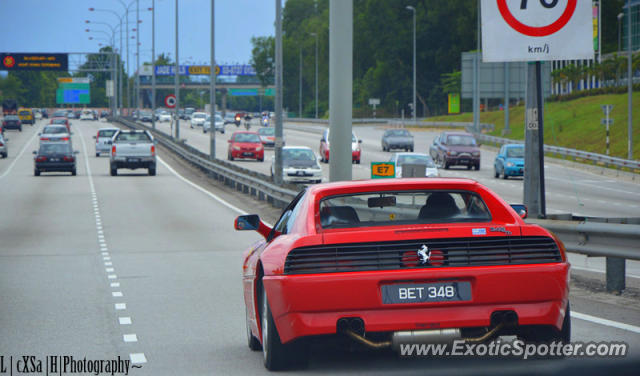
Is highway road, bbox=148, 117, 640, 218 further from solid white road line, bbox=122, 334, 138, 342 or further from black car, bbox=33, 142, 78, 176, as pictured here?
solid white road line, bbox=122, 334, 138, 342

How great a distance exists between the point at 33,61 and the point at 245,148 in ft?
243

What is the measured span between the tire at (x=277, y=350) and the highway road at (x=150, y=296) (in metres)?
0.18

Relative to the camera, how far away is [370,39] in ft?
457

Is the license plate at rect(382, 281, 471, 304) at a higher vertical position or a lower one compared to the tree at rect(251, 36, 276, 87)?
lower

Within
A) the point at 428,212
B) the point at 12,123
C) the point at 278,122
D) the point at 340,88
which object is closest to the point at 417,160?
the point at 278,122

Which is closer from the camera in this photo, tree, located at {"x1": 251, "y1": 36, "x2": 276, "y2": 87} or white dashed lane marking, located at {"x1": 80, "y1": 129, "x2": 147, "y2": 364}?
white dashed lane marking, located at {"x1": 80, "y1": 129, "x2": 147, "y2": 364}

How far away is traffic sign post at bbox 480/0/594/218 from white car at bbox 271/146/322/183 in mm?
25560

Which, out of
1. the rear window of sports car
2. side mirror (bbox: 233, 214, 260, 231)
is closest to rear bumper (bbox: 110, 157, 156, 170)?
side mirror (bbox: 233, 214, 260, 231)

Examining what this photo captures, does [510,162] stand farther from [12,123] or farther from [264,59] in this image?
[264,59]

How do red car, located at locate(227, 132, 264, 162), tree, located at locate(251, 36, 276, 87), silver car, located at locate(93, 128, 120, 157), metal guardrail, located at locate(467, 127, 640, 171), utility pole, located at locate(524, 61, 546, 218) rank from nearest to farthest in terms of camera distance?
utility pole, located at locate(524, 61, 546, 218) → metal guardrail, located at locate(467, 127, 640, 171) → red car, located at locate(227, 132, 264, 162) → silver car, located at locate(93, 128, 120, 157) → tree, located at locate(251, 36, 276, 87)

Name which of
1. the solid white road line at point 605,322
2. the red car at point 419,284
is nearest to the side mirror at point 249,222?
the red car at point 419,284

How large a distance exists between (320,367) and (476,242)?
146cm

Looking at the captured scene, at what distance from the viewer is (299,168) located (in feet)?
135

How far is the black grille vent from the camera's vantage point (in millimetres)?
6789
